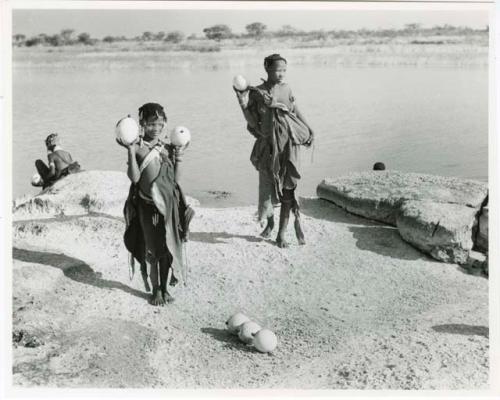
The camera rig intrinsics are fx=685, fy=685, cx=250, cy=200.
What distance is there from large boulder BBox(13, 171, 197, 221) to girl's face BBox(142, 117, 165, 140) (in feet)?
7.89

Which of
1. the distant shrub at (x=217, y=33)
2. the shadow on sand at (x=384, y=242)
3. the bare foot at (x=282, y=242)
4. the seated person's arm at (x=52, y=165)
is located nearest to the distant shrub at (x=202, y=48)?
the distant shrub at (x=217, y=33)

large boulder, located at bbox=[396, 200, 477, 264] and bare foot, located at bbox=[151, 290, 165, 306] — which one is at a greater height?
large boulder, located at bbox=[396, 200, 477, 264]

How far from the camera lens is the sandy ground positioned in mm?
5051

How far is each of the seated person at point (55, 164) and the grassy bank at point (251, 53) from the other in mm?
6328

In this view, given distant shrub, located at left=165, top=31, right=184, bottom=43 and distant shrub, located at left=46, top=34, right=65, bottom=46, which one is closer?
distant shrub, located at left=46, top=34, right=65, bottom=46

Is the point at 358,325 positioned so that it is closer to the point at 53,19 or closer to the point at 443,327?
the point at 443,327

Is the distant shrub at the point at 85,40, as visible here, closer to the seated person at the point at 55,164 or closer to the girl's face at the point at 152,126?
the seated person at the point at 55,164

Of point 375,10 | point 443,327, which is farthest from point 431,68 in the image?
point 443,327

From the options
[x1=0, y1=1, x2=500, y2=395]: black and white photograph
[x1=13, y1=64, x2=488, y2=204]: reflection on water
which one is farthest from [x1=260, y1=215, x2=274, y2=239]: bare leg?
[x1=13, y1=64, x2=488, y2=204]: reflection on water

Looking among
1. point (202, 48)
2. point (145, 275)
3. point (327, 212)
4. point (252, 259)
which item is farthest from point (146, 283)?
point (202, 48)

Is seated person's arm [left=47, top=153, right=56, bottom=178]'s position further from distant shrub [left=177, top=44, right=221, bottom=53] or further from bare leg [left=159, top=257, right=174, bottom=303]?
distant shrub [left=177, top=44, right=221, bottom=53]

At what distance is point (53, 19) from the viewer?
809cm

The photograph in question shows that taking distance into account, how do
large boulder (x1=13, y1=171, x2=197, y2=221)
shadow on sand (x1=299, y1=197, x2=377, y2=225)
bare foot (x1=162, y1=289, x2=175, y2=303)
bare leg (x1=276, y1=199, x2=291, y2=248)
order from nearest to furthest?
bare foot (x1=162, y1=289, x2=175, y2=303) < bare leg (x1=276, y1=199, x2=291, y2=248) < shadow on sand (x1=299, y1=197, x2=377, y2=225) < large boulder (x1=13, y1=171, x2=197, y2=221)

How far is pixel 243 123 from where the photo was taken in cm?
1348
